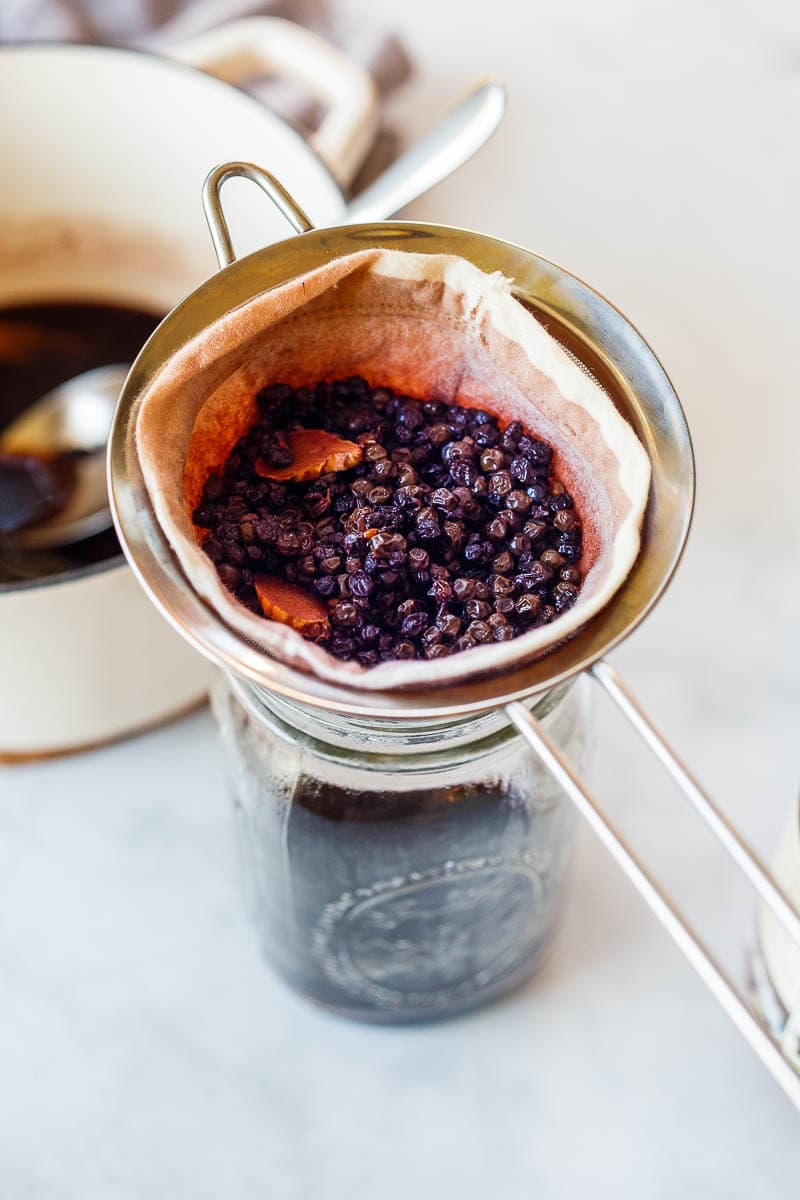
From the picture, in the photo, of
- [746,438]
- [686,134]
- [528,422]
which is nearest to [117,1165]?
[528,422]

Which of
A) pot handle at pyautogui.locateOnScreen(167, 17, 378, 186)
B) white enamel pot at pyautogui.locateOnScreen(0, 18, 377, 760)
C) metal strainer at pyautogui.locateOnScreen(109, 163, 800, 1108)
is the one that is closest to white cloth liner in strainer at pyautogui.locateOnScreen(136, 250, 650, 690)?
metal strainer at pyautogui.locateOnScreen(109, 163, 800, 1108)

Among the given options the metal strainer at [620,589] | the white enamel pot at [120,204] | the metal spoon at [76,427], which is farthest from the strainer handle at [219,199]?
the metal spoon at [76,427]

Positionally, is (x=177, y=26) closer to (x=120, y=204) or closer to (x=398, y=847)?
(x=120, y=204)

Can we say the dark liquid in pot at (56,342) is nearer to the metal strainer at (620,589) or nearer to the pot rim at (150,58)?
the pot rim at (150,58)

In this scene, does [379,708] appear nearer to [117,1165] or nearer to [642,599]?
[642,599]

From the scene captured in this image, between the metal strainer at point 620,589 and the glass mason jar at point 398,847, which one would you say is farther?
the glass mason jar at point 398,847

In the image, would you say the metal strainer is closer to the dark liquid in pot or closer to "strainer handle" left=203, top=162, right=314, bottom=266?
"strainer handle" left=203, top=162, right=314, bottom=266

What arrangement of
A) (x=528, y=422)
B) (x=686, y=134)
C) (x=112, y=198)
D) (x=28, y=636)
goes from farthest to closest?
1. (x=686, y=134)
2. (x=112, y=198)
3. (x=28, y=636)
4. (x=528, y=422)
